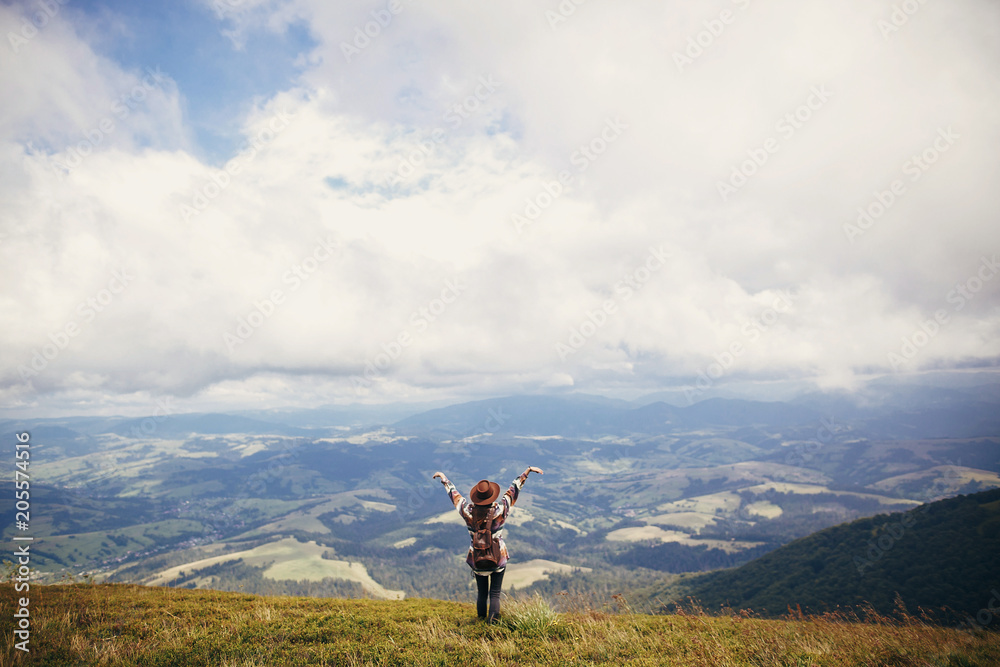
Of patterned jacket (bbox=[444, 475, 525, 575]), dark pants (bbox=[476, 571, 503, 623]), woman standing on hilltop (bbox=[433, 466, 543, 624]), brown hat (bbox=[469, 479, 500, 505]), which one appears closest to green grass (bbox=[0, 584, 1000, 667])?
dark pants (bbox=[476, 571, 503, 623])

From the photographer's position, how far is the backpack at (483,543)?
10133 mm

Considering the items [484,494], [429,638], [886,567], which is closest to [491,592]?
[429,638]

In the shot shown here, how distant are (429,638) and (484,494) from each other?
3356mm

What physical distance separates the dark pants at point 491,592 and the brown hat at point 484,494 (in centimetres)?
209

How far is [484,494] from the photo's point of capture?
1027cm

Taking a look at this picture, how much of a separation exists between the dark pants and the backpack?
58 cm

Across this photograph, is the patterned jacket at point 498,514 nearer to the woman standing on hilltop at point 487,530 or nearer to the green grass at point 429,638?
the woman standing on hilltop at point 487,530

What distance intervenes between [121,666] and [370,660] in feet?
15.4

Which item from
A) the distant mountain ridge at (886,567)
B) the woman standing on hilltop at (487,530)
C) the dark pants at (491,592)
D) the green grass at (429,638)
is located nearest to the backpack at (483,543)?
the woman standing on hilltop at (487,530)

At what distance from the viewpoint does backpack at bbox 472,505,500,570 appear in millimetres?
10133

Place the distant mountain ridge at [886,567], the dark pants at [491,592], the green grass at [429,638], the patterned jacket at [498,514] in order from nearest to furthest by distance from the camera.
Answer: the green grass at [429,638]
the patterned jacket at [498,514]
the dark pants at [491,592]
the distant mountain ridge at [886,567]

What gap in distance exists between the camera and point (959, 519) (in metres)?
130

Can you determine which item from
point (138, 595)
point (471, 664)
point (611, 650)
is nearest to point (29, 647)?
point (138, 595)

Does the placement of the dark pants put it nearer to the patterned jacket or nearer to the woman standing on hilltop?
the woman standing on hilltop
